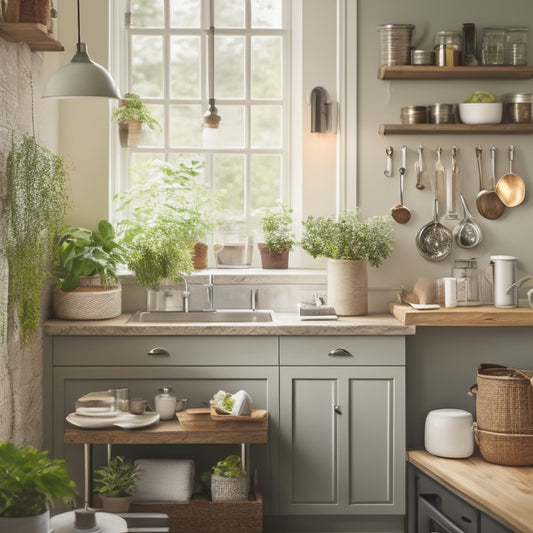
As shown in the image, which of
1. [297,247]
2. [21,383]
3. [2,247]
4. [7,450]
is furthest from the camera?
[297,247]

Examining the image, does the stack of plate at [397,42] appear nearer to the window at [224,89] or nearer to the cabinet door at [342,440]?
the window at [224,89]

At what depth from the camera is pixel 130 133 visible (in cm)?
480

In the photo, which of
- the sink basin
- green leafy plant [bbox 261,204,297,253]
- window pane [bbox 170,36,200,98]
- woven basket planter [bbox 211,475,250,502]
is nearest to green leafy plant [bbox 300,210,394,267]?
green leafy plant [bbox 261,204,297,253]

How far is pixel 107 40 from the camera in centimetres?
464

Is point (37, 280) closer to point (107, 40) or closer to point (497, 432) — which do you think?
point (107, 40)

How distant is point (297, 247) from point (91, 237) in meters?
1.18

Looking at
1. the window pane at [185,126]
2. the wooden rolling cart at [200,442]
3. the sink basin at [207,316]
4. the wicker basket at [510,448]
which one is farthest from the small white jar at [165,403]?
the window pane at [185,126]

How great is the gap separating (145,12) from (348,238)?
180cm

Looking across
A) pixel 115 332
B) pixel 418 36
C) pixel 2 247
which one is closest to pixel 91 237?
pixel 115 332

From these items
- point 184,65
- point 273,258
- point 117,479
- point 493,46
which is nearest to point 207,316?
point 273,258

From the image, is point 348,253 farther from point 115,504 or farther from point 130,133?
point 115,504

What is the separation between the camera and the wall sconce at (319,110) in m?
4.68

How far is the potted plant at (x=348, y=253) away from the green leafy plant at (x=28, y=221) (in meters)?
1.36

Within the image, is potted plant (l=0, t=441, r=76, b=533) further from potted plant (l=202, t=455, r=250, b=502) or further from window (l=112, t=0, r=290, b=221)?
window (l=112, t=0, r=290, b=221)
